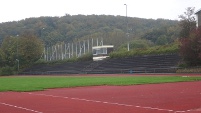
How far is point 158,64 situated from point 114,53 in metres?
19.7

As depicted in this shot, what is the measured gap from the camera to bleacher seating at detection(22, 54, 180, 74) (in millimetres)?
54312

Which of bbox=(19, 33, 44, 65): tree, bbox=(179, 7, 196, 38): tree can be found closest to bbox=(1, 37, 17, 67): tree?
bbox=(19, 33, 44, 65): tree

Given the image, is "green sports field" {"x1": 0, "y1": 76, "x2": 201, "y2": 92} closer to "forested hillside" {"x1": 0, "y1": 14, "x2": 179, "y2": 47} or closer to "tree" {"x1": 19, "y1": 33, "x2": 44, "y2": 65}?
"tree" {"x1": 19, "y1": 33, "x2": 44, "y2": 65}

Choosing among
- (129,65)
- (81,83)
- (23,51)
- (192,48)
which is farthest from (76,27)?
(81,83)

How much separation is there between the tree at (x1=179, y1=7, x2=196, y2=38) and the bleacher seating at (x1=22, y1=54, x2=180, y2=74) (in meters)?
4.14

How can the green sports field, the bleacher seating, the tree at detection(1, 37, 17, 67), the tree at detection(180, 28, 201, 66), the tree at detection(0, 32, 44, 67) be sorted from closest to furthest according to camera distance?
the green sports field → the tree at detection(180, 28, 201, 66) → the bleacher seating → the tree at detection(0, 32, 44, 67) → the tree at detection(1, 37, 17, 67)

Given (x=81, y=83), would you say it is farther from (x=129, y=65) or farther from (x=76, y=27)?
(x=76, y=27)

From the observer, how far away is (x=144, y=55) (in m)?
66.4

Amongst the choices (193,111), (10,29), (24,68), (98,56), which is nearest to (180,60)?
(98,56)

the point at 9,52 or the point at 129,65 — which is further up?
the point at 9,52

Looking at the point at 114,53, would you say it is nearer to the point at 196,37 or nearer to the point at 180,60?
the point at 180,60

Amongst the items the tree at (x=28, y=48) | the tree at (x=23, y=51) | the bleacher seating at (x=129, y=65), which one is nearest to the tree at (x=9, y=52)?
the tree at (x=23, y=51)

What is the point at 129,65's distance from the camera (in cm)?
6381

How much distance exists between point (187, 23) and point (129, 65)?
13.4 meters
